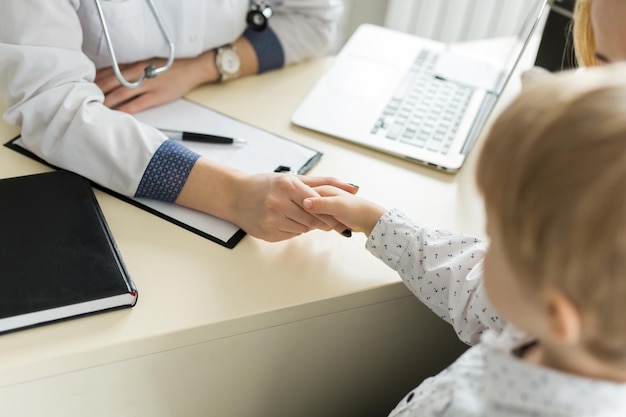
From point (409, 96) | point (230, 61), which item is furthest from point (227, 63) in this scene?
point (409, 96)

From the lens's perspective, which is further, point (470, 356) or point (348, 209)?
point (348, 209)

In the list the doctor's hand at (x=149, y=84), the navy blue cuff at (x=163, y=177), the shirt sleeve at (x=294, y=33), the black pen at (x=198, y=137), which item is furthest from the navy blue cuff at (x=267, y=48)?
the navy blue cuff at (x=163, y=177)

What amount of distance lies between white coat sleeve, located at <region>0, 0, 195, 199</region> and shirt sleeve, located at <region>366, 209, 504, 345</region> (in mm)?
294

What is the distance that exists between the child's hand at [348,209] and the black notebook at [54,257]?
0.22m

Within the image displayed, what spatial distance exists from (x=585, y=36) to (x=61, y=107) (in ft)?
2.11

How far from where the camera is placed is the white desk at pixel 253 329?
0.69 metres

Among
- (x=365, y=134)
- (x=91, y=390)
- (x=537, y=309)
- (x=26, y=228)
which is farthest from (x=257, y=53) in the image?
(x=537, y=309)

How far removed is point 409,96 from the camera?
1.11m

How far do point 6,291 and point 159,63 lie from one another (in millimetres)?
479

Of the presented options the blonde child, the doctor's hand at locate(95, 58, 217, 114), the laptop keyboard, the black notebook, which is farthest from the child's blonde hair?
the doctor's hand at locate(95, 58, 217, 114)

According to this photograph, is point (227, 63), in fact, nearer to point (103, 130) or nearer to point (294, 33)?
point (294, 33)

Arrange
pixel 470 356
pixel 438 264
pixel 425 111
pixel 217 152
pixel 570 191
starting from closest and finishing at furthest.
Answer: pixel 570 191 → pixel 470 356 → pixel 438 264 → pixel 217 152 → pixel 425 111

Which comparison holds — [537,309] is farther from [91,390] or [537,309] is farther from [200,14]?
[200,14]

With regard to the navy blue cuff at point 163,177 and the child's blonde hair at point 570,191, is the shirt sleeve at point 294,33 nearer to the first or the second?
the navy blue cuff at point 163,177
